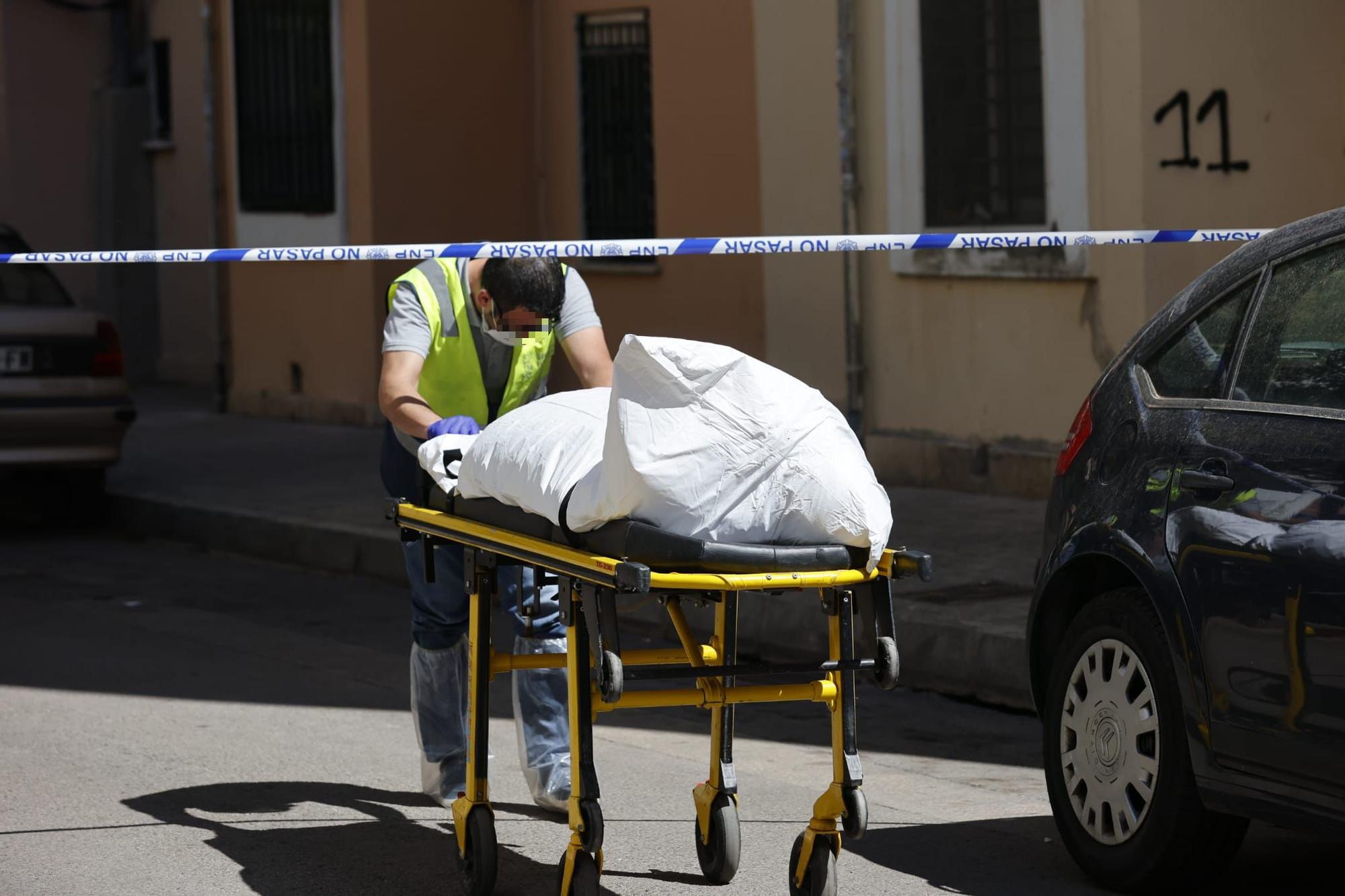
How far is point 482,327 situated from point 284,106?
426 inches

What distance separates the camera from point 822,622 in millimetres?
8250

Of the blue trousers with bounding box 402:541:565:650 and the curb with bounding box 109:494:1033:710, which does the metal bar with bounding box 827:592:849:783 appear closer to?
the curb with bounding box 109:494:1033:710

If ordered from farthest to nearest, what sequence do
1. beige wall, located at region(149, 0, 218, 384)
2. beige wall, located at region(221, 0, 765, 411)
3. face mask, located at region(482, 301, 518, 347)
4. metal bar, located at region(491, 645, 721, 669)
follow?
1. beige wall, located at region(149, 0, 218, 384)
2. beige wall, located at region(221, 0, 765, 411)
3. face mask, located at region(482, 301, 518, 347)
4. metal bar, located at region(491, 645, 721, 669)

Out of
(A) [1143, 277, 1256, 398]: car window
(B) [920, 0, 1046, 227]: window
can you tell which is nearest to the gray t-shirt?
(A) [1143, 277, 1256, 398]: car window

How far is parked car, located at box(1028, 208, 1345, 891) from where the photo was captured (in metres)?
4.32

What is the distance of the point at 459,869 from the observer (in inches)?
197

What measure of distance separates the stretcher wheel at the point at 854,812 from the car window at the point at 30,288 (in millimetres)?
7788

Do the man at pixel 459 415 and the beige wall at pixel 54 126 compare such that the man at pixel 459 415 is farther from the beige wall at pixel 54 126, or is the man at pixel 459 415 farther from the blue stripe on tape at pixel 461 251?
the beige wall at pixel 54 126

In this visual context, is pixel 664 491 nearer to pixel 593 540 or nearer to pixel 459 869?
pixel 593 540

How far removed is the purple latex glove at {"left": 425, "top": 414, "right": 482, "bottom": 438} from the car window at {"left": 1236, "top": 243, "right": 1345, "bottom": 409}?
5.94 ft

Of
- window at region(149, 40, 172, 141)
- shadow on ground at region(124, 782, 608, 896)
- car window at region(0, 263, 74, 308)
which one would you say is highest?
window at region(149, 40, 172, 141)

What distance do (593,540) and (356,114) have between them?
11.2 m

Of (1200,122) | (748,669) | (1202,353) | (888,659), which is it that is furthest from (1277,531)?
(1200,122)

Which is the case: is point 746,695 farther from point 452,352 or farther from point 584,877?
point 452,352
